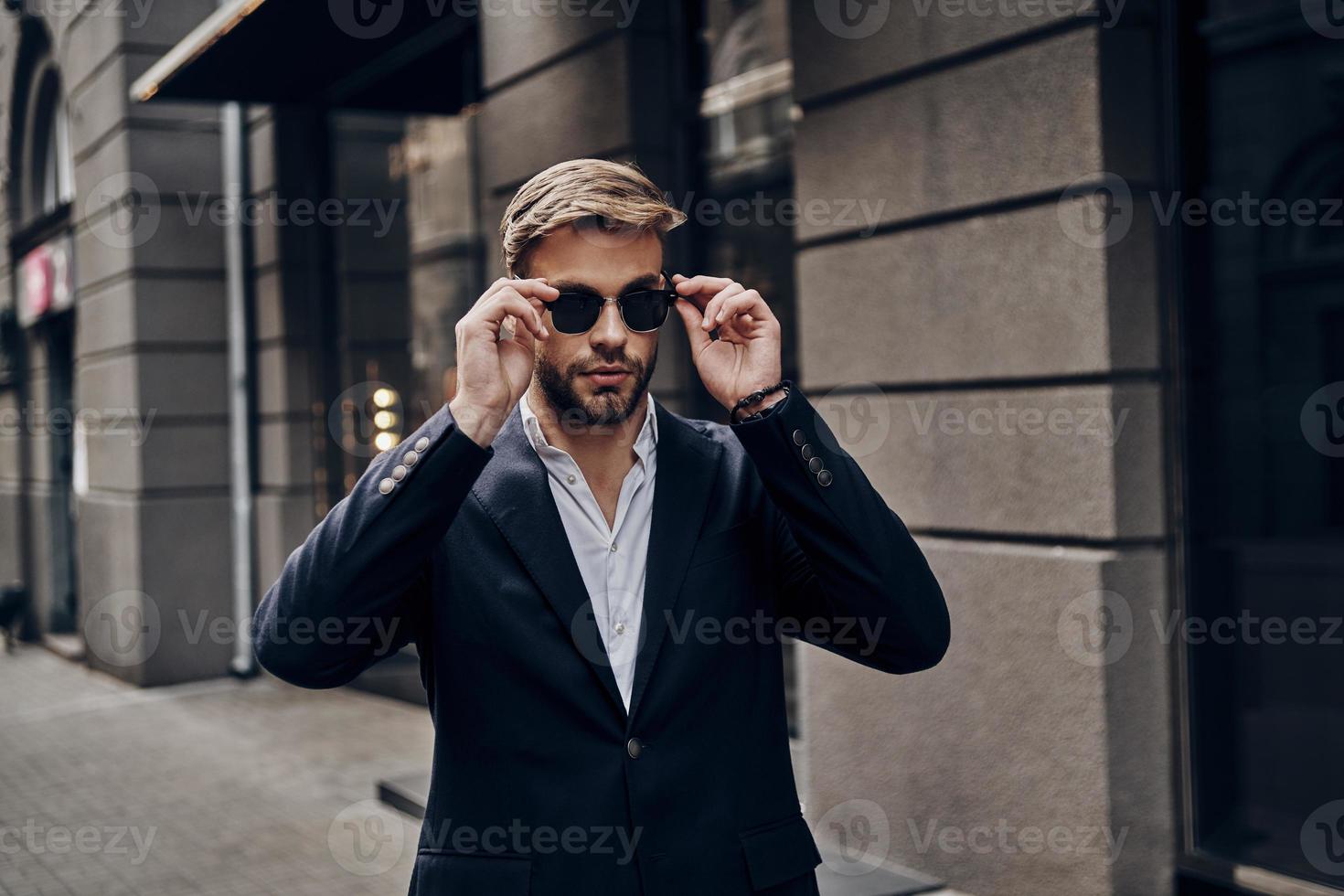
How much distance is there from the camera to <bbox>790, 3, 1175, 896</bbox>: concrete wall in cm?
459

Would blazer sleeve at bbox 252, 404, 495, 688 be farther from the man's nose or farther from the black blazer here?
the man's nose

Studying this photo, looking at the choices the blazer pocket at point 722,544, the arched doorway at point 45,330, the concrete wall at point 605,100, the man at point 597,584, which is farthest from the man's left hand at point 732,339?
the arched doorway at point 45,330

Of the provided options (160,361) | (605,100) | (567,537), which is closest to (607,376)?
(567,537)

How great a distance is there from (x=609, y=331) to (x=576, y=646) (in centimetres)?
54

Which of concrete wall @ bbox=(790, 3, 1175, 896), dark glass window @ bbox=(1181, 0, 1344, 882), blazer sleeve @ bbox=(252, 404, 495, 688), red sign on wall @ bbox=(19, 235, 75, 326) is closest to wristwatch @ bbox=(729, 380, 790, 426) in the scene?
blazer sleeve @ bbox=(252, 404, 495, 688)

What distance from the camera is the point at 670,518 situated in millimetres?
2344

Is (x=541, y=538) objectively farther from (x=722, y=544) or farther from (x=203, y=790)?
(x=203, y=790)

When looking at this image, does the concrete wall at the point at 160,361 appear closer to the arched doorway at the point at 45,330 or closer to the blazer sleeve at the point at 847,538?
the arched doorway at the point at 45,330

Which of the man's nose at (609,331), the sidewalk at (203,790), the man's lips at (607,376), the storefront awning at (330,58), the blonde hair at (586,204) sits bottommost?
the sidewalk at (203,790)

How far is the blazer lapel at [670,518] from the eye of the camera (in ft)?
7.40

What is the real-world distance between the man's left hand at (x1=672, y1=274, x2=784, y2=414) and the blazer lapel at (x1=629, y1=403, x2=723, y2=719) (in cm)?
14

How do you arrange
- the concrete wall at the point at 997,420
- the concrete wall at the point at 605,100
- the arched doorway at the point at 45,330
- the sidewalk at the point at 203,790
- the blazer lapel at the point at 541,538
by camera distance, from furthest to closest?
the arched doorway at the point at 45,330 → the concrete wall at the point at 605,100 → the sidewalk at the point at 203,790 → the concrete wall at the point at 997,420 → the blazer lapel at the point at 541,538

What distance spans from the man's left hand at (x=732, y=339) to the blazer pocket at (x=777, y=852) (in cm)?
74

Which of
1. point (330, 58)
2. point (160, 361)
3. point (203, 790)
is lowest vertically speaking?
point (203, 790)
